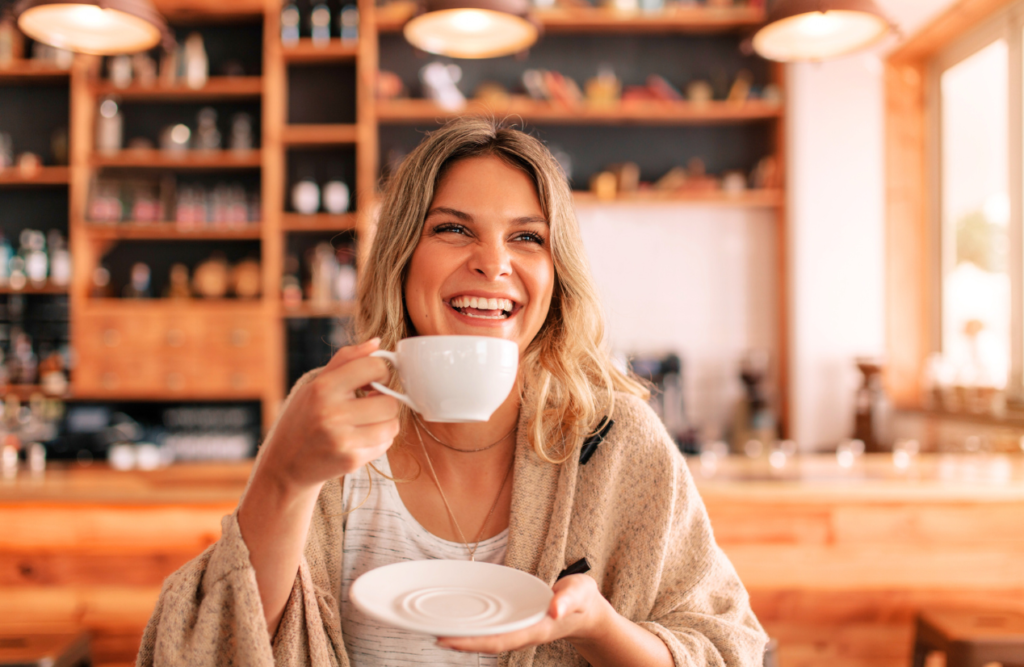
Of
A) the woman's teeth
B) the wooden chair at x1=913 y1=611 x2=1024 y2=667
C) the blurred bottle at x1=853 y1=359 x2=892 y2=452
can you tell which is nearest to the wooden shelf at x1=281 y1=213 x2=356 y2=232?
the blurred bottle at x1=853 y1=359 x2=892 y2=452

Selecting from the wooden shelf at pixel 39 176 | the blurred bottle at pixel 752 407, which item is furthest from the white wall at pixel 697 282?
the wooden shelf at pixel 39 176

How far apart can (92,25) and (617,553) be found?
2329 mm

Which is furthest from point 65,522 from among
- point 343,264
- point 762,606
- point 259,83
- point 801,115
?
point 801,115

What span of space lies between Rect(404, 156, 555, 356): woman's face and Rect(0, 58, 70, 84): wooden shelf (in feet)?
12.6

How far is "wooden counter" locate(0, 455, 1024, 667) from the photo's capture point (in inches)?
71.9

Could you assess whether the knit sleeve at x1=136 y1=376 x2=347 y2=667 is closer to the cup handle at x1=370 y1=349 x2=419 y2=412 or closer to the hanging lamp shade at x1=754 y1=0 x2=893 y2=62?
the cup handle at x1=370 y1=349 x2=419 y2=412

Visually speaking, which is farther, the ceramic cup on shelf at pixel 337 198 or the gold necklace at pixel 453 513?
the ceramic cup on shelf at pixel 337 198

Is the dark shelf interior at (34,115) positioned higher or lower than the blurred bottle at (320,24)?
lower

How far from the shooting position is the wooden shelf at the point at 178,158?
151 inches

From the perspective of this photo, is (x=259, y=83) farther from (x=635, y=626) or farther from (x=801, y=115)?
(x=635, y=626)

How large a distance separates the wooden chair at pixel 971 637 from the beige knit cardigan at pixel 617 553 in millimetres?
912

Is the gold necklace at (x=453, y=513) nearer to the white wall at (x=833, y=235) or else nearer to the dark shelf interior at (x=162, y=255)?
the white wall at (x=833, y=235)

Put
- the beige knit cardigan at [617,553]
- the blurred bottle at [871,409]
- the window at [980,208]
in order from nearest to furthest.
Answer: the beige knit cardigan at [617,553] → the window at [980,208] → the blurred bottle at [871,409]

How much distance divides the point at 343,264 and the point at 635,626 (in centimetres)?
333
